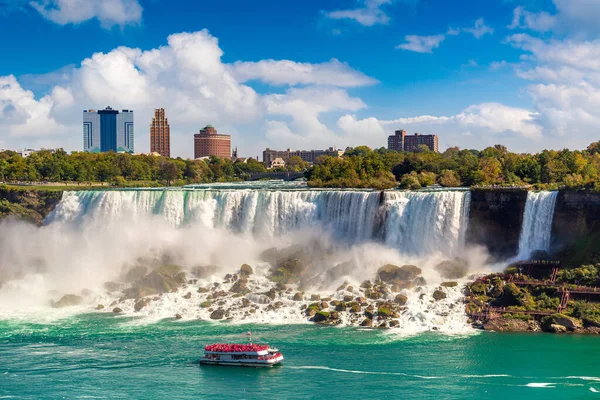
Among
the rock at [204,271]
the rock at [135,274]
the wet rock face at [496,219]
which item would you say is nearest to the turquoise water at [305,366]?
the rock at [204,271]

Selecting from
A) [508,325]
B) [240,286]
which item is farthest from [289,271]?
[508,325]

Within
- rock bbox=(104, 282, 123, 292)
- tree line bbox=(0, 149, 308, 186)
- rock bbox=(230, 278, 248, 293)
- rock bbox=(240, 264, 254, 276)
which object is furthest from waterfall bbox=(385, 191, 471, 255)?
tree line bbox=(0, 149, 308, 186)

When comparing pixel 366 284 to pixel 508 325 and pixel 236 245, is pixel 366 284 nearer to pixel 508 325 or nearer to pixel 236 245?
pixel 508 325

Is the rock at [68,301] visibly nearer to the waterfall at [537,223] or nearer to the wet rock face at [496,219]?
the wet rock face at [496,219]

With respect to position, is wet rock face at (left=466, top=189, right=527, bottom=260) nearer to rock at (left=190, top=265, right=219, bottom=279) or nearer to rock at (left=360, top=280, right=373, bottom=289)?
rock at (left=360, top=280, right=373, bottom=289)

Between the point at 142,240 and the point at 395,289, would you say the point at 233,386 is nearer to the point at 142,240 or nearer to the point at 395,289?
the point at 395,289
